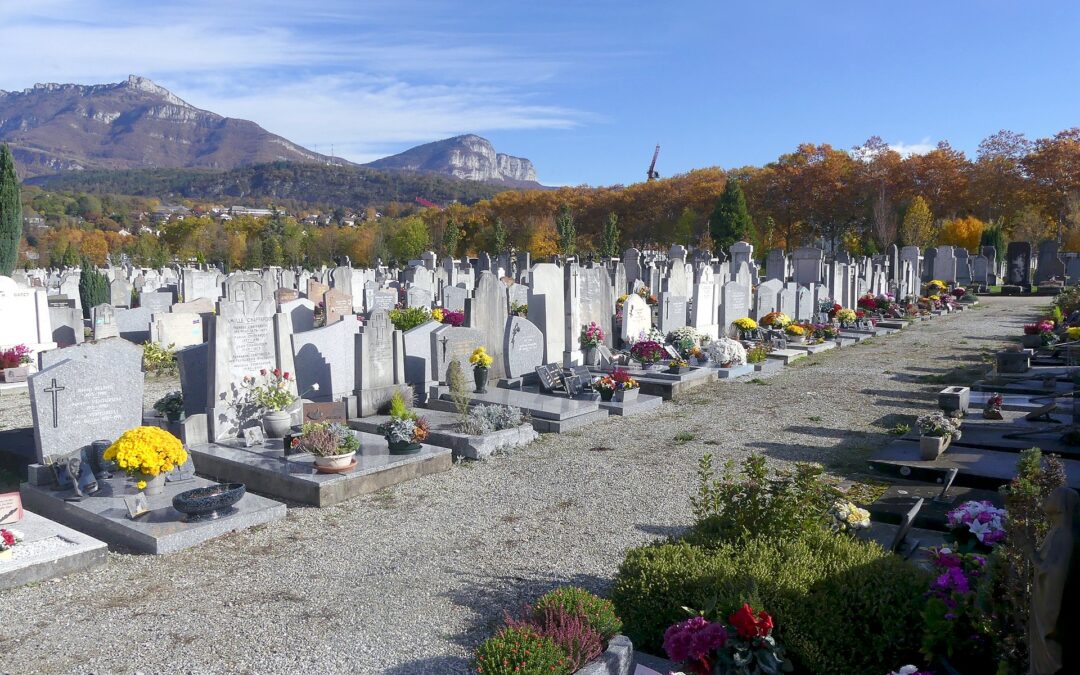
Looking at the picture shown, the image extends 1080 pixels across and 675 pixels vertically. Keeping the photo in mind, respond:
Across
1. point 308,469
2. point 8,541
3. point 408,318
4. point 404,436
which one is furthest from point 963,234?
point 8,541

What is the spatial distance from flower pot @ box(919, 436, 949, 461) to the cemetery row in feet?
16.0

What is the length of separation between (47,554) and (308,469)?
9.18 feet

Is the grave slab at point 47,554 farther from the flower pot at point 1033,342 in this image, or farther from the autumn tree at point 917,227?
the autumn tree at point 917,227

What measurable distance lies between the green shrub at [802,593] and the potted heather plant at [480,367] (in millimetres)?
7991

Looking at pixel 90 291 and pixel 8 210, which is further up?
pixel 8 210

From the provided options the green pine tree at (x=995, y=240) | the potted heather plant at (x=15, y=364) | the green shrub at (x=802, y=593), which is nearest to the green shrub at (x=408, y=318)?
the potted heather plant at (x=15, y=364)

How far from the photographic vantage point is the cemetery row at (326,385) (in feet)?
25.6

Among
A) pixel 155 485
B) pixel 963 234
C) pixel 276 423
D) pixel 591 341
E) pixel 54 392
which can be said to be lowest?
pixel 155 485

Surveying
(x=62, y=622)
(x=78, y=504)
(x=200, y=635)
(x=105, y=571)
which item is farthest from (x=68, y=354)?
(x=200, y=635)

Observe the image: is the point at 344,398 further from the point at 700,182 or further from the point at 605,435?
the point at 700,182

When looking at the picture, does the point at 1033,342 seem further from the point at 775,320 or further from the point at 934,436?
the point at 934,436

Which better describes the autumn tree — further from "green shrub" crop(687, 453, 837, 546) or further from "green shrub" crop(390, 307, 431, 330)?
"green shrub" crop(687, 453, 837, 546)

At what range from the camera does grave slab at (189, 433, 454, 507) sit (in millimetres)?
8336

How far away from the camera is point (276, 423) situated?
10023 millimetres
